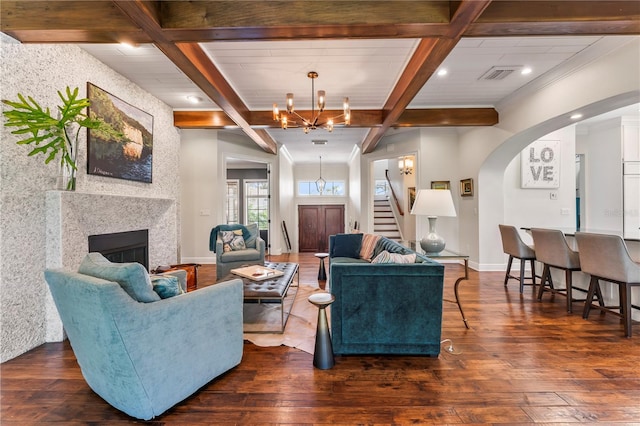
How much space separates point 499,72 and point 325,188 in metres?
6.73

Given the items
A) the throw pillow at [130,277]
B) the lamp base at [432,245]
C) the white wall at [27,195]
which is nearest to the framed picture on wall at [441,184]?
the lamp base at [432,245]

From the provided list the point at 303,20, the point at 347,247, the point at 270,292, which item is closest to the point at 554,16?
the point at 303,20

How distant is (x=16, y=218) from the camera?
237 centimetres

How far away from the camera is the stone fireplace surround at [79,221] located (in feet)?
8.50

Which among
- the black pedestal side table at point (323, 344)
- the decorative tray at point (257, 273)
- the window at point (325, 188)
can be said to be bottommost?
the black pedestal side table at point (323, 344)

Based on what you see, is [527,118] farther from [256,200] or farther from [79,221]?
[256,200]

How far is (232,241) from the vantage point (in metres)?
4.84

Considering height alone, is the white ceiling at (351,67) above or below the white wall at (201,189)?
above

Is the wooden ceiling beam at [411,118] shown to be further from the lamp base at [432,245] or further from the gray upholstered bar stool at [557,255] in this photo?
the lamp base at [432,245]

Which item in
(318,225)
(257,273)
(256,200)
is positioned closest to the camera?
(257,273)

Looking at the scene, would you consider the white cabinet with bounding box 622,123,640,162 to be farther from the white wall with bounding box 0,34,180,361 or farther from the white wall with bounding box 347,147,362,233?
the white wall with bounding box 0,34,180,361

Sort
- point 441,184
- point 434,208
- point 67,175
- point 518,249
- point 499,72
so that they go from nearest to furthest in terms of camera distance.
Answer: point 67,175 < point 434,208 < point 499,72 < point 518,249 < point 441,184

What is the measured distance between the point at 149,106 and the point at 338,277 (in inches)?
149

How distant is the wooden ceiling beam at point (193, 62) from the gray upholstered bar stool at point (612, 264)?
173 inches
